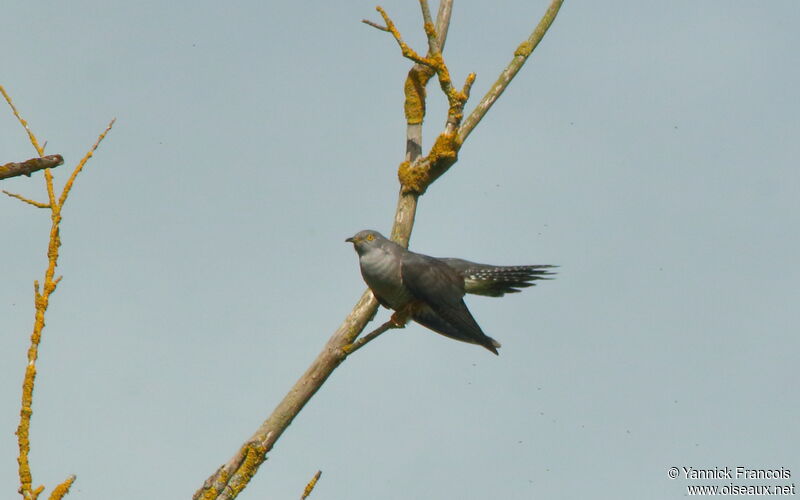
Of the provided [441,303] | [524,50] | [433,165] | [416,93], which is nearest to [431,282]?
[441,303]

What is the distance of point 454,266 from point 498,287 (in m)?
0.34

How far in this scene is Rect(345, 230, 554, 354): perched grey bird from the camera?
5.92 m

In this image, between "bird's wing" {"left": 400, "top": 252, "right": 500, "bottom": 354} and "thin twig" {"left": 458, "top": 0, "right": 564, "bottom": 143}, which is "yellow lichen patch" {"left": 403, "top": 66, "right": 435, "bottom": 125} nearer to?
"thin twig" {"left": 458, "top": 0, "right": 564, "bottom": 143}

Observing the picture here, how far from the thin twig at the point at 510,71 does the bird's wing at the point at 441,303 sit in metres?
0.84

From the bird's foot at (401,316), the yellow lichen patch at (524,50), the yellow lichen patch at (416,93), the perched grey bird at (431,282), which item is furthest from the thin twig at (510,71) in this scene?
the bird's foot at (401,316)

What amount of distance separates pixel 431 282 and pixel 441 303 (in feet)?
0.50

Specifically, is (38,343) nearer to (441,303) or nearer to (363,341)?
(363,341)

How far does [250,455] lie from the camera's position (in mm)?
4285

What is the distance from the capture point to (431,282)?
6.14 meters

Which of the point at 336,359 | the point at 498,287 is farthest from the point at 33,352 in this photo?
the point at 498,287

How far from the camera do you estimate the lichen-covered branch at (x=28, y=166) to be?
99.5 inches

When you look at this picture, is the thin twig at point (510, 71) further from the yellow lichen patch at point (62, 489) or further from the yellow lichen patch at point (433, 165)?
the yellow lichen patch at point (62, 489)

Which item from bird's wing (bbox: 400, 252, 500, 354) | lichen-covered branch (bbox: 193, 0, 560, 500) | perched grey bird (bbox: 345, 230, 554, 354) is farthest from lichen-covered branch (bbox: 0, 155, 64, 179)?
bird's wing (bbox: 400, 252, 500, 354)

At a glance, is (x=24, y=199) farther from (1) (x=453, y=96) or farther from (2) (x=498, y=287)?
(2) (x=498, y=287)
